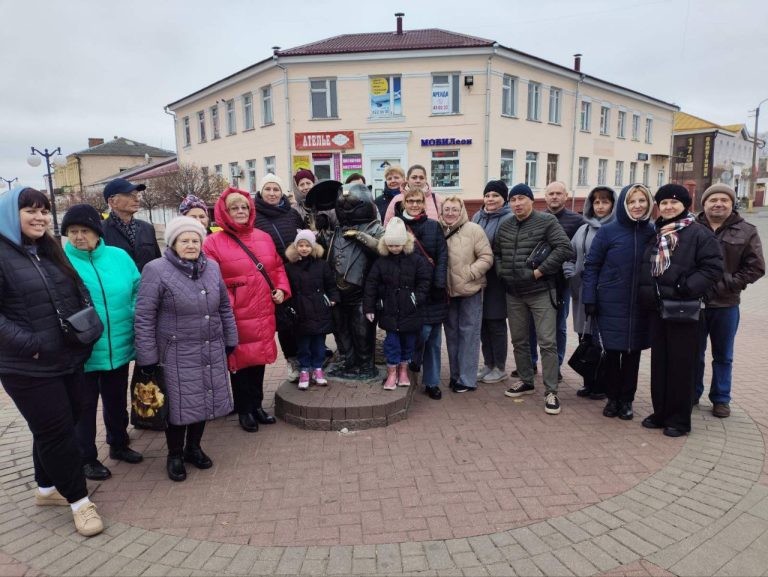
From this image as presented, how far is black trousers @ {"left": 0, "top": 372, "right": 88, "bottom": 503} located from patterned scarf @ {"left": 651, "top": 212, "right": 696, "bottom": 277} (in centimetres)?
435

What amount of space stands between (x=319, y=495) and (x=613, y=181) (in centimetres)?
3208

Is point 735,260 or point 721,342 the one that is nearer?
point 735,260

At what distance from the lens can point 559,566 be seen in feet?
8.94

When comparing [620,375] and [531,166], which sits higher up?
[531,166]

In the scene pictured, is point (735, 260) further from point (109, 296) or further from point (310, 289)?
point (109, 296)

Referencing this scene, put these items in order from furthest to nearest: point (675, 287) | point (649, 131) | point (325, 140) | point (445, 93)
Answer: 1. point (649, 131)
2. point (325, 140)
3. point (445, 93)
4. point (675, 287)

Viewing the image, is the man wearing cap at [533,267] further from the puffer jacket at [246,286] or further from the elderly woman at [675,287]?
the puffer jacket at [246,286]

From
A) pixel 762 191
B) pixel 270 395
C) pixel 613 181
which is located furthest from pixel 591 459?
pixel 762 191

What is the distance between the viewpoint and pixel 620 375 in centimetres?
464

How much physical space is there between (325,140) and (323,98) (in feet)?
6.49

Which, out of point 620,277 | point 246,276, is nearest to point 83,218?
point 246,276

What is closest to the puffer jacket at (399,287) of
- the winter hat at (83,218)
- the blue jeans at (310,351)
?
the blue jeans at (310,351)

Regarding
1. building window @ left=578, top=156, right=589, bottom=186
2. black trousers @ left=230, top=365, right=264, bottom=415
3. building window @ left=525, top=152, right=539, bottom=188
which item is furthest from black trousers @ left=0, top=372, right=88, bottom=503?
building window @ left=578, top=156, right=589, bottom=186

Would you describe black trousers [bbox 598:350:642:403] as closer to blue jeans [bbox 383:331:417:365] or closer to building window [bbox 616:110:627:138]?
blue jeans [bbox 383:331:417:365]
